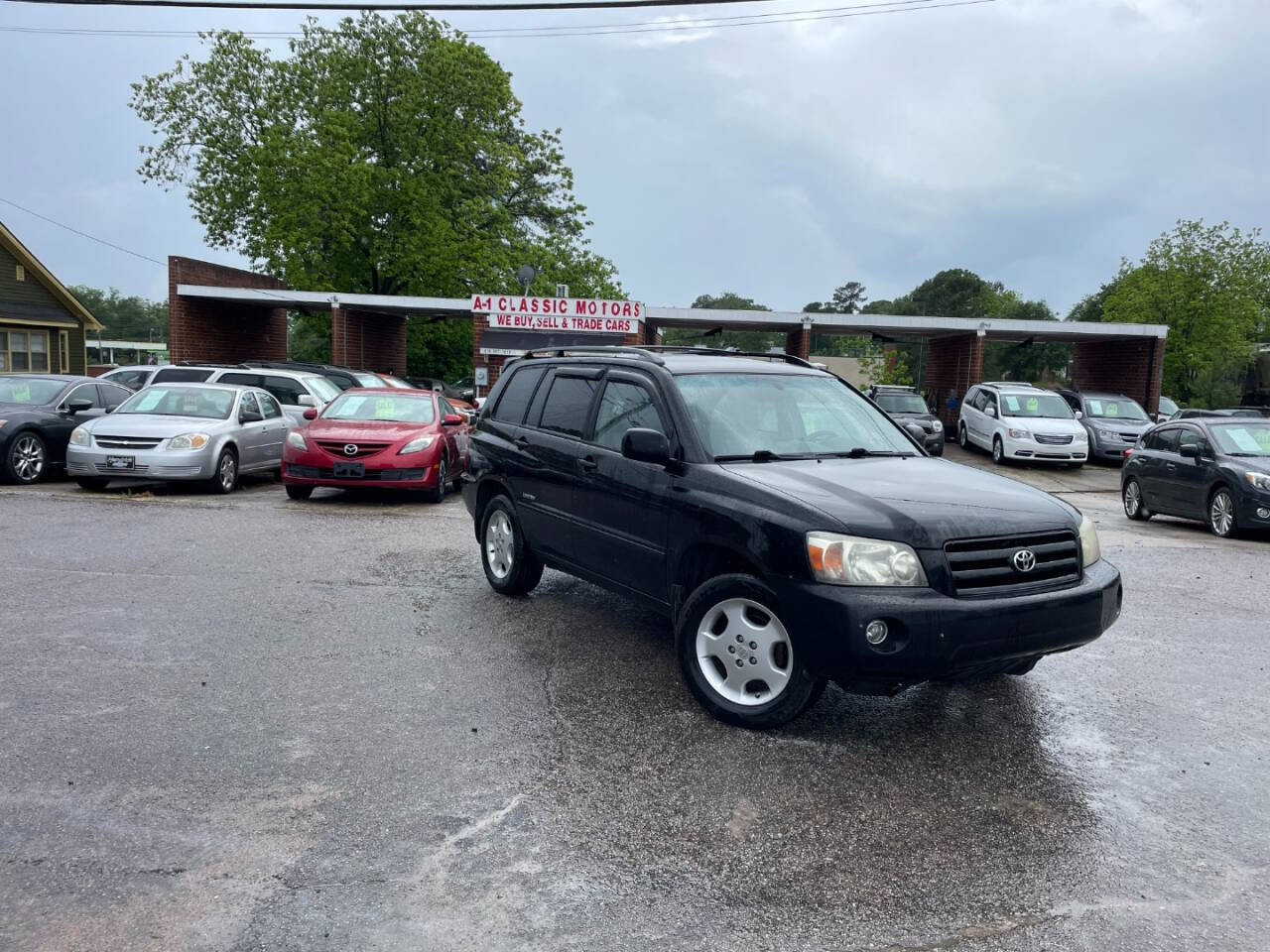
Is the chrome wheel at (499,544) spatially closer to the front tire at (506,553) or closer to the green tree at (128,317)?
the front tire at (506,553)

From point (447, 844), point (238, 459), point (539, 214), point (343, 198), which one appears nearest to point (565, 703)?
point (447, 844)

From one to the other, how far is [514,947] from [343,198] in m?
37.1

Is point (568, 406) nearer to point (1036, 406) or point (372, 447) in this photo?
point (372, 447)

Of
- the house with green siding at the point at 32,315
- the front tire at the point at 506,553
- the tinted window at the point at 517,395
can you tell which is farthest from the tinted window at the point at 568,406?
the house with green siding at the point at 32,315

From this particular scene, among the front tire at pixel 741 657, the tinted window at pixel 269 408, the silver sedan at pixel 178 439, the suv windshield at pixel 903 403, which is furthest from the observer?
the suv windshield at pixel 903 403

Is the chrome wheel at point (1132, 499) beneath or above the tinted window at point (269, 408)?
beneath

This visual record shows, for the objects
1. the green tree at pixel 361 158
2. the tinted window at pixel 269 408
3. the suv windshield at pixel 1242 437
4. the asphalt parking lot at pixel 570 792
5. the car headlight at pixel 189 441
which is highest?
the green tree at pixel 361 158

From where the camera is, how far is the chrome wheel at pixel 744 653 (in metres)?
4.64

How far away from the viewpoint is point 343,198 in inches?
1451

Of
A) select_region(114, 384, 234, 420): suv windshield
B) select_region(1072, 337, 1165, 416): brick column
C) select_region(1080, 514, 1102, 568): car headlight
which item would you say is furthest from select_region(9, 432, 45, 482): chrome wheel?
select_region(1072, 337, 1165, 416): brick column

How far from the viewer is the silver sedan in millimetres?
12742

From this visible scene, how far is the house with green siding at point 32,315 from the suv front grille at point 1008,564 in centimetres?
3563

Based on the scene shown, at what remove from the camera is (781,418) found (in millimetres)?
5797

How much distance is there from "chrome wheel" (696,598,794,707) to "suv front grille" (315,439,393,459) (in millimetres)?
8383
